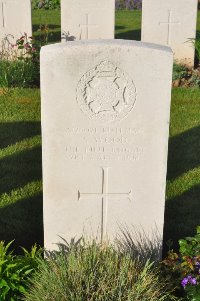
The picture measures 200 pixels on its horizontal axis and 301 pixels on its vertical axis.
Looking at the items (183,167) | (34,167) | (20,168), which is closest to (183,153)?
(183,167)

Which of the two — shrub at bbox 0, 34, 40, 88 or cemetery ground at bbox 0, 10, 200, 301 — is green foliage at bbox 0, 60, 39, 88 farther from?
cemetery ground at bbox 0, 10, 200, 301

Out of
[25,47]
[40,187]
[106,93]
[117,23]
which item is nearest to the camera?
[106,93]

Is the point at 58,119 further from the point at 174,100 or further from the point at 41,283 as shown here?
the point at 174,100

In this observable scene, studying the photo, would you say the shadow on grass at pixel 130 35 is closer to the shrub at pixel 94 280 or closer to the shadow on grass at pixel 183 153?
the shadow on grass at pixel 183 153

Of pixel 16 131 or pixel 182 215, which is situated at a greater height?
pixel 16 131

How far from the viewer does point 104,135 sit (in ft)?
12.4

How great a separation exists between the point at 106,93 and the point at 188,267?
1281 mm

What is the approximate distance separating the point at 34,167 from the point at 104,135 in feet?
7.63

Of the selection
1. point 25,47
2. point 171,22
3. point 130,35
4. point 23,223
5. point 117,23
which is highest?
point 171,22

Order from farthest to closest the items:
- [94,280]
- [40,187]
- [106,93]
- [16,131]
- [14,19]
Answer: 1. [14,19]
2. [16,131]
3. [40,187]
4. [106,93]
5. [94,280]

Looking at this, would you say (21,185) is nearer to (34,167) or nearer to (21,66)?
(34,167)

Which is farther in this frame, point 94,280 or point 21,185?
point 21,185

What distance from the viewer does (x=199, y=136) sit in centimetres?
693

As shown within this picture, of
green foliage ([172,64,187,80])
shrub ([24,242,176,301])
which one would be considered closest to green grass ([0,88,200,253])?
green foliage ([172,64,187,80])
